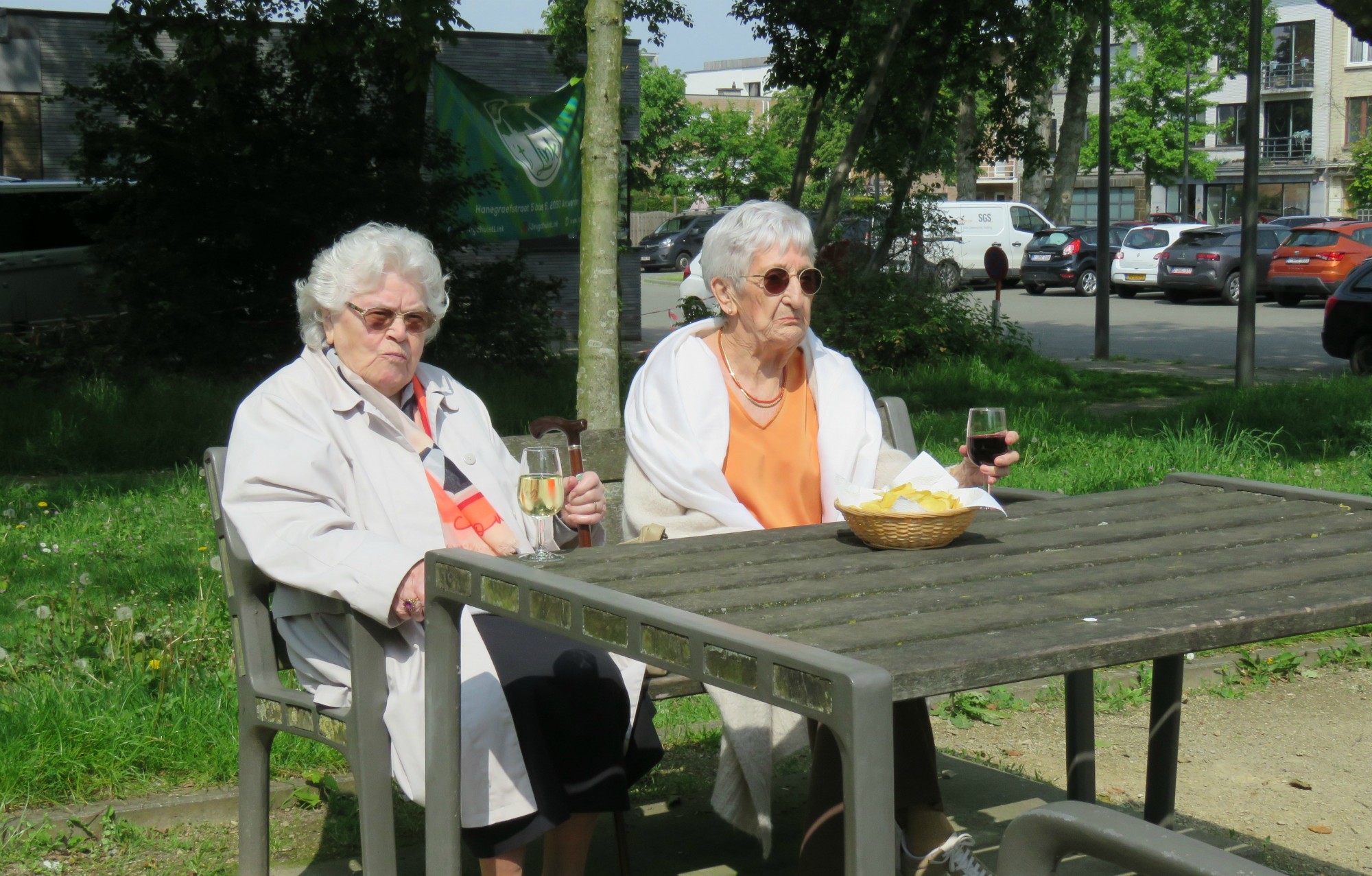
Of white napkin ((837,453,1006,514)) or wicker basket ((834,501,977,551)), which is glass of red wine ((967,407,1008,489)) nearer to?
white napkin ((837,453,1006,514))

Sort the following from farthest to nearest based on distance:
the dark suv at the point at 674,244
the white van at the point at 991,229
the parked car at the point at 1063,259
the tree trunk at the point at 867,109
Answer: the dark suv at the point at 674,244
the white van at the point at 991,229
the parked car at the point at 1063,259
the tree trunk at the point at 867,109

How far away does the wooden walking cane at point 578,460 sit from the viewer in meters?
3.22

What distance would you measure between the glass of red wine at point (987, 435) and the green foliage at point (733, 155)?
61393 mm

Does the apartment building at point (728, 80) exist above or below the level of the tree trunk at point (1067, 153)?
above

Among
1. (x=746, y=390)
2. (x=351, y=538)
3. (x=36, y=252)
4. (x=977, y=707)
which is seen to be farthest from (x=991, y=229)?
(x=351, y=538)

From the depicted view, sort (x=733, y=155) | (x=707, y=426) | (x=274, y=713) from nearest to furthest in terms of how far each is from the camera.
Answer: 1. (x=274, y=713)
2. (x=707, y=426)
3. (x=733, y=155)

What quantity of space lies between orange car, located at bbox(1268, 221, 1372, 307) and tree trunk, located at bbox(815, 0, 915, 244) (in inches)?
591

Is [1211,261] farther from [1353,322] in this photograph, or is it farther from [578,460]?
[578,460]

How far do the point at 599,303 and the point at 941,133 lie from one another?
35.7 feet

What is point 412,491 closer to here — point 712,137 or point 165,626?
point 165,626

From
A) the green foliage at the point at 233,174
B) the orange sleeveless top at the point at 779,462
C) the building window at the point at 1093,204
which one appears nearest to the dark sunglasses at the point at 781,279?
the orange sleeveless top at the point at 779,462

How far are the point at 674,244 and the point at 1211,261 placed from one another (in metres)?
19.5

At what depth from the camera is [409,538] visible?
311cm

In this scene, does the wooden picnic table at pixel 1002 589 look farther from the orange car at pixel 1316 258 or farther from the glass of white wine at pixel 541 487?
the orange car at pixel 1316 258
